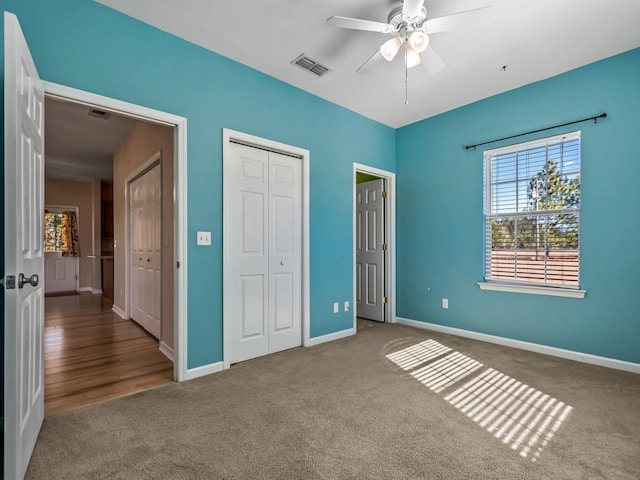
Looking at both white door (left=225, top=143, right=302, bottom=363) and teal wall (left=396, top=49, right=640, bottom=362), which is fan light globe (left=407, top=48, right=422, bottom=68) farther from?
teal wall (left=396, top=49, right=640, bottom=362)

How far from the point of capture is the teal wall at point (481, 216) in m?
2.99

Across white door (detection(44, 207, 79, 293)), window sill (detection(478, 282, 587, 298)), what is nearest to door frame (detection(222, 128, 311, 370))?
window sill (detection(478, 282, 587, 298))

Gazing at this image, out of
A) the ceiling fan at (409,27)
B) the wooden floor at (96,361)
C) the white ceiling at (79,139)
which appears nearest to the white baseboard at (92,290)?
the white ceiling at (79,139)

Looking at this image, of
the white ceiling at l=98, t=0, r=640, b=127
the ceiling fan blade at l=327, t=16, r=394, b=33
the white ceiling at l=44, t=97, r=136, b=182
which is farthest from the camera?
the white ceiling at l=44, t=97, r=136, b=182

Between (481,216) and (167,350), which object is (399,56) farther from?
(167,350)

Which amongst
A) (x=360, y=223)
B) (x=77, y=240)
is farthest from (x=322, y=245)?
(x=77, y=240)

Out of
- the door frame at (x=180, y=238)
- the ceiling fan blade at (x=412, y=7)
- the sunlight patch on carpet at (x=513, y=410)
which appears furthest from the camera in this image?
the door frame at (x=180, y=238)

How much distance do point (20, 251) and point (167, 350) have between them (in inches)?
84.8

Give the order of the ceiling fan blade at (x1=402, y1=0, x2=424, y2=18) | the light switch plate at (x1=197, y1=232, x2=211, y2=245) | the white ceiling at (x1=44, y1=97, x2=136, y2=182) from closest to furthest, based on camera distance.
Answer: the ceiling fan blade at (x1=402, y1=0, x2=424, y2=18) → the light switch plate at (x1=197, y1=232, x2=211, y2=245) → the white ceiling at (x1=44, y1=97, x2=136, y2=182)

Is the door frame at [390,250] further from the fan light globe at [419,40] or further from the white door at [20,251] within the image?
the white door at [20,251]

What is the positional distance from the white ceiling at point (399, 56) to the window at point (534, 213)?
31.1 inches

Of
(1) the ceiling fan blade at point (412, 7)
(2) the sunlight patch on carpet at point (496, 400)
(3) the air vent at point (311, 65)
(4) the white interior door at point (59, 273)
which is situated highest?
(3) the air vent at point (311, 65)

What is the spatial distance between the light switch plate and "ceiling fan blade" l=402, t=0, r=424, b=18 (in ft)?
7.28

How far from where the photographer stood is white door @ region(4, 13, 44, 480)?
4.62 ft
